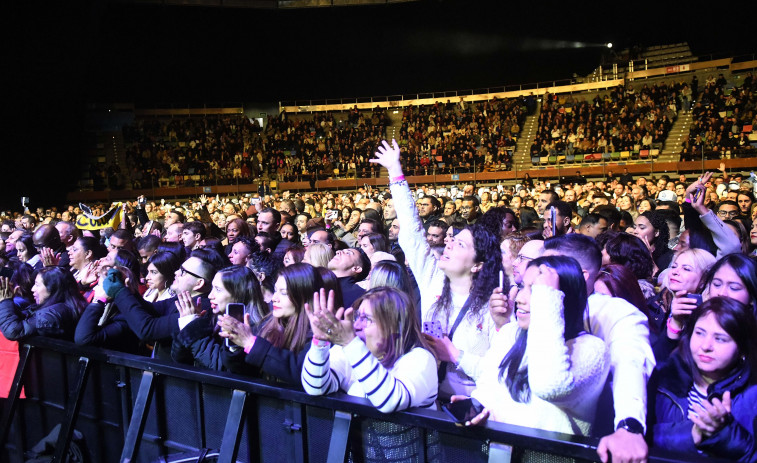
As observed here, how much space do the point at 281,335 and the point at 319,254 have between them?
177 centimetres

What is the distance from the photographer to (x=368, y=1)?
26094 millimetres

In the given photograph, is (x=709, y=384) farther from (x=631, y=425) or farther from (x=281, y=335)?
(x=281, y=335)

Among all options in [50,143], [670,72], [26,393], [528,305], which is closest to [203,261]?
[26,393]

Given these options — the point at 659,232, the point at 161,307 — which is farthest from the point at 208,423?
the point at 659,232

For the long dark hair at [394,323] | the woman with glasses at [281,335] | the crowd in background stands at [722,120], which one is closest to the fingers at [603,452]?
the long dark hair at [394,323]

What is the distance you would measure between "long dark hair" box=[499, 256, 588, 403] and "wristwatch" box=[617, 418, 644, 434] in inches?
12.9

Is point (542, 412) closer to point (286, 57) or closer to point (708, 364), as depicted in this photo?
point (708, 364)

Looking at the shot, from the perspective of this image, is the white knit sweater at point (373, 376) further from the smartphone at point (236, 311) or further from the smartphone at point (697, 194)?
the smartphone at point (697, 194)

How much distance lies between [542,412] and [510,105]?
2662 centimetres

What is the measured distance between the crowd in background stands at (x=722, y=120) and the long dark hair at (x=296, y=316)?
64.7 feet

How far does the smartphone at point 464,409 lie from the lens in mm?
2156

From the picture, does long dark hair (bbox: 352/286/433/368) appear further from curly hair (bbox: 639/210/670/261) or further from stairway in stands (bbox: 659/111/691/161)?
stairway in stands (bbox: 659/111/691/161)

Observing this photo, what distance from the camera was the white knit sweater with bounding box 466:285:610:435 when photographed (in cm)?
204

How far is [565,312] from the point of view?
2.22 meters
